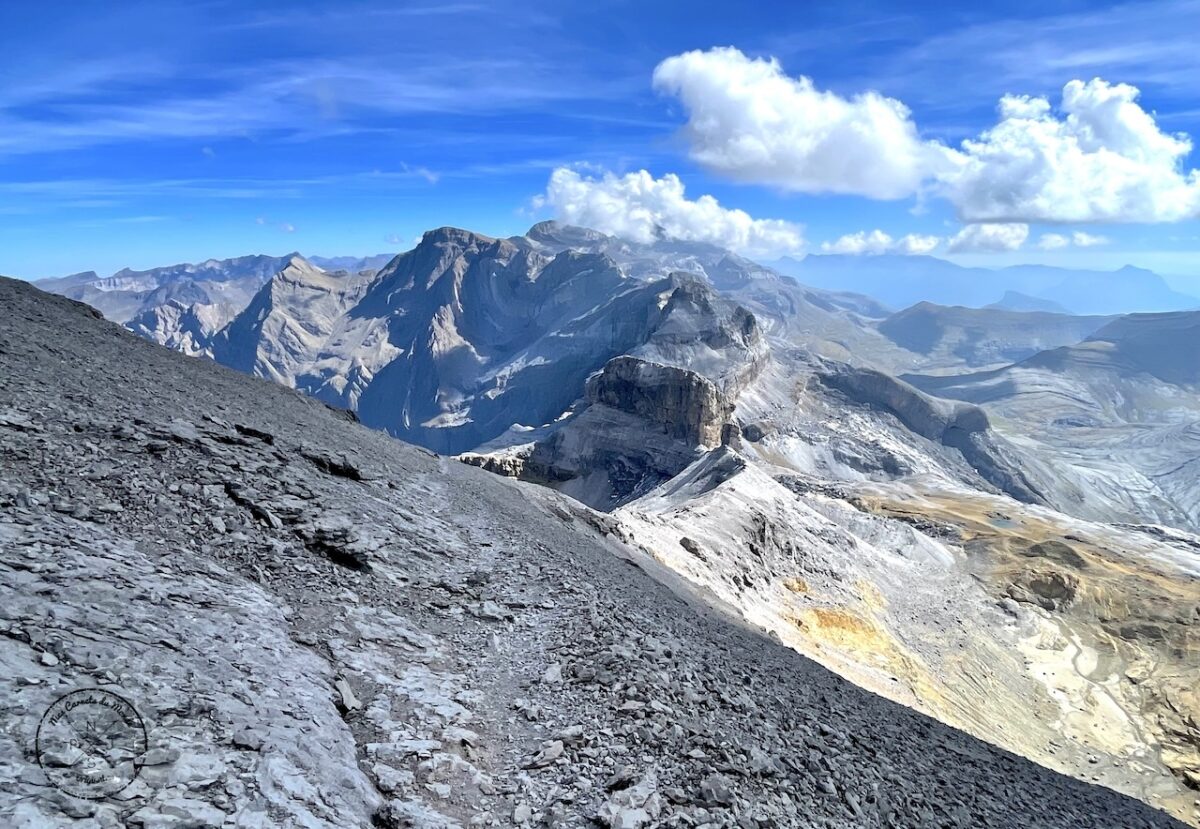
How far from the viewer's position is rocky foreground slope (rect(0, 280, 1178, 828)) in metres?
9.01

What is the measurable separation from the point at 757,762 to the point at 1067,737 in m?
43.7

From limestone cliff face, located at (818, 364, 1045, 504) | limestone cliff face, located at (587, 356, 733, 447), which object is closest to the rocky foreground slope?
limestone cliff face, located at (587, 356, 733, 447)

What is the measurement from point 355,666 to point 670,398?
3898 inches

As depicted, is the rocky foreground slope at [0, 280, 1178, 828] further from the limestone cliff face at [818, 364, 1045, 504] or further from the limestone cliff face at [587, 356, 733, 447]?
the limestone cliff face at [818, 364, 1045, 504]

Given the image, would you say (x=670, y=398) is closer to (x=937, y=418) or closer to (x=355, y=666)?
(x=355, y=666)

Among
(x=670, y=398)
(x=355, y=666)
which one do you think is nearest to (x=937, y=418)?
(x=670, y=398)

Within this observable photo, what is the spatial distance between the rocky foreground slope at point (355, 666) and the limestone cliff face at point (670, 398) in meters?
85.6

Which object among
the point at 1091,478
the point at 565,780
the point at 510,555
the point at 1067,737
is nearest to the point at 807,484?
the point at 1067,737

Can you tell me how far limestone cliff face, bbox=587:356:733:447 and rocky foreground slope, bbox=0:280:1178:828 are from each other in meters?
85.6

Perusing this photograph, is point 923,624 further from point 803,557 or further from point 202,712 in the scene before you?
point 202,712

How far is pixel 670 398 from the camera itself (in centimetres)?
11012

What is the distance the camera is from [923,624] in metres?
52.8

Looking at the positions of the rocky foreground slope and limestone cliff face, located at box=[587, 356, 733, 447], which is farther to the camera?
A: limestone cliff face, located at box=[587, 356, 733, 447]

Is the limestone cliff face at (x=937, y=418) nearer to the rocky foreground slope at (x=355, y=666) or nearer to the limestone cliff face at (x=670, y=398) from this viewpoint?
the limestone cliff face at (x=670, y=398)
